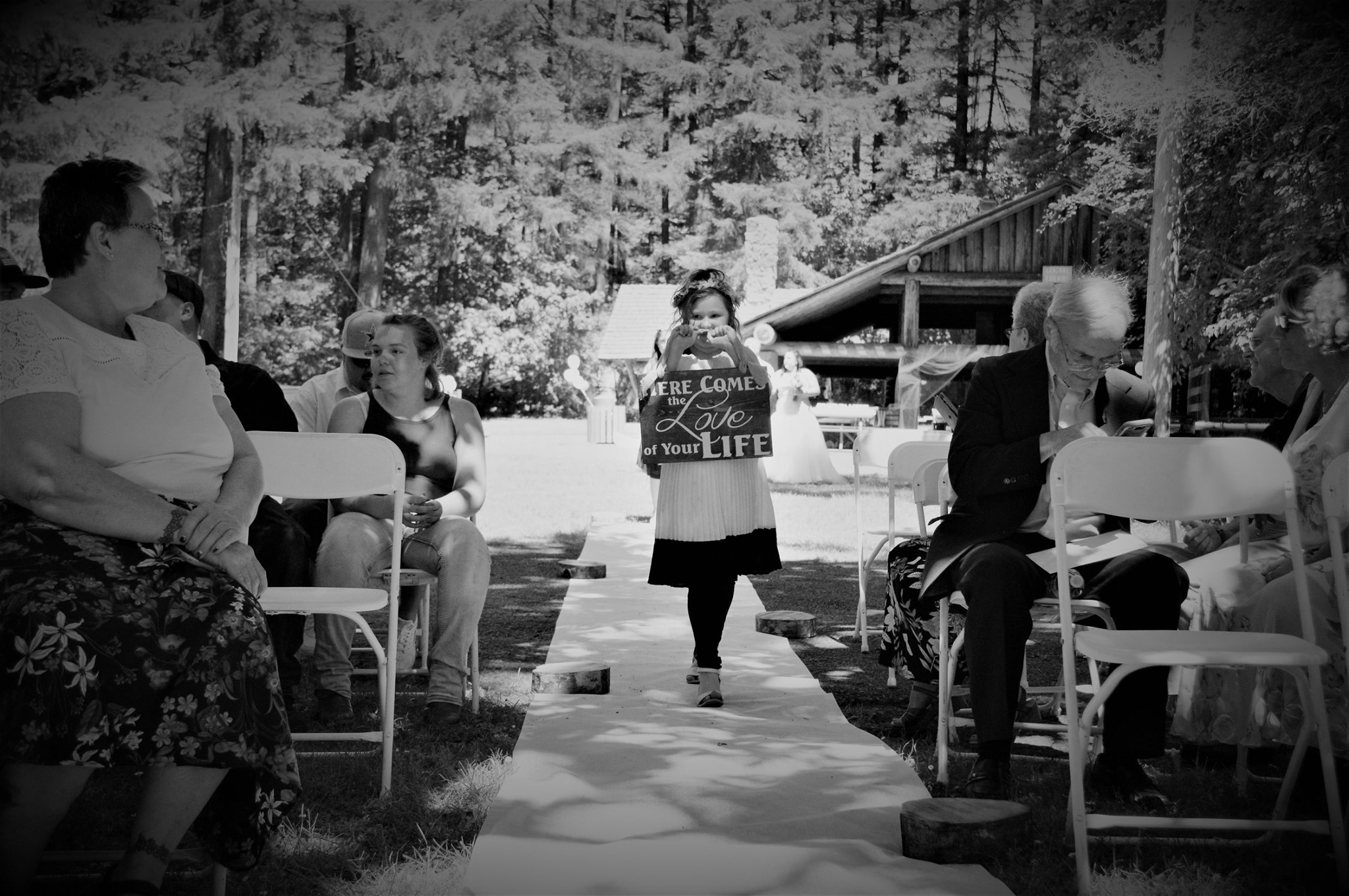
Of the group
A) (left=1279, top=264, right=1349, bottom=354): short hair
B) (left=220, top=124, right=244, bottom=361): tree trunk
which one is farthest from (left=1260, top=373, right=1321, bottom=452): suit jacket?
(left=220, top=124, right=244, bottom=361): tree trunk

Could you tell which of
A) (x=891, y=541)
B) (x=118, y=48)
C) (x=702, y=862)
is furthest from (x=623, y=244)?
(x=702, y=862)

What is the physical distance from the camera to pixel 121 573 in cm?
226

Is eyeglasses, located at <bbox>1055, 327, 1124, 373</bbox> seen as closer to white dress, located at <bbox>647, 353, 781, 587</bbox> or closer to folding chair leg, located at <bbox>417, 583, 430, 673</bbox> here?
white dress, located at <bbox>647, 353, 781, 587</bbox>

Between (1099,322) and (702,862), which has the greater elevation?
(1099,322)

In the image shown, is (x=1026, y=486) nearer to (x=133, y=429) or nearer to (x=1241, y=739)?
(x=1241, y=739)

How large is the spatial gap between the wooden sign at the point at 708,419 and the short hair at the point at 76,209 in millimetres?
2315

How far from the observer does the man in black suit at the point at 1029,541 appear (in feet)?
10.3

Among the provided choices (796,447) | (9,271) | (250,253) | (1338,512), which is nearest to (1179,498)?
(1338,512)

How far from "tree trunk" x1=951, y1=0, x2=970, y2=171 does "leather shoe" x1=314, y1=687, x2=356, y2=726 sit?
83.9 ft

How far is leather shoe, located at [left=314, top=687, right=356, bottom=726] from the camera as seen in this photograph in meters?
3.98

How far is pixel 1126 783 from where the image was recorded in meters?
3.18

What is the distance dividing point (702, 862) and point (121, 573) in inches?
54.9

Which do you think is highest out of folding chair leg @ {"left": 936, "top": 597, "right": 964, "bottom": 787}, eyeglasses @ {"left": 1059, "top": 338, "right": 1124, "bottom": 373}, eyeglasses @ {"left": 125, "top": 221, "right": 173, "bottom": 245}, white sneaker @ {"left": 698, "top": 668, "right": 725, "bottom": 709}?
eyeglasses @ {"left": 125, "top": 221, "right": 173, "bottom": 245}

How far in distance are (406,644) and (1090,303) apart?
9.32 feet
